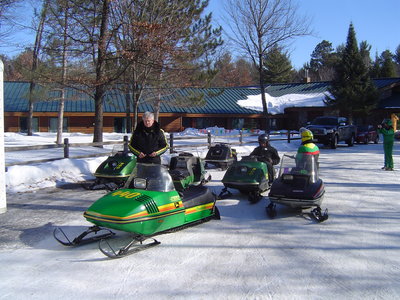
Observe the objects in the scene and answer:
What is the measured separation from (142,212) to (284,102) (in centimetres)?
3786

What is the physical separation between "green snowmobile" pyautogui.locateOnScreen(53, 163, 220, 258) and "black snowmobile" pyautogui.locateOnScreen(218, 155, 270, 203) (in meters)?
1.81

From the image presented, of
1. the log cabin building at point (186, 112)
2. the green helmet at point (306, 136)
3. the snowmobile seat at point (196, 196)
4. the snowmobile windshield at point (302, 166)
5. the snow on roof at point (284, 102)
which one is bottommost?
the snowmobile seat at point (196, 196)

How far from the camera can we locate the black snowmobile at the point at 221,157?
44.4 ft

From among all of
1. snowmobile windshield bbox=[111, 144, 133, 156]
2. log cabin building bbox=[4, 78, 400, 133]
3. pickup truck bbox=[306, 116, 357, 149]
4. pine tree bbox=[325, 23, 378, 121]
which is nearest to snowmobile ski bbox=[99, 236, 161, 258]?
snowmobile windshield bbox=[111, 144, 133, 156]

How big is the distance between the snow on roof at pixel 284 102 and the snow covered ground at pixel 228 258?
31.5m

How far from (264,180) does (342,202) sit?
175 centimetres

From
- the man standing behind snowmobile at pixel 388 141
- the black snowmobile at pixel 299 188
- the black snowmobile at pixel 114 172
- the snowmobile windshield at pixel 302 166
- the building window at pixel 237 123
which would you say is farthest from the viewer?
the building window at pixel 237 123

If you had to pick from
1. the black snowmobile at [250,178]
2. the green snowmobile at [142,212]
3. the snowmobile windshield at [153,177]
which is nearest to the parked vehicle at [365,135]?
the black snowmobile at [250,178]

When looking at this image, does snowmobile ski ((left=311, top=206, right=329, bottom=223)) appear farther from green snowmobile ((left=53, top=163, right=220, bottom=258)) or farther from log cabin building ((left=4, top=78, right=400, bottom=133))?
log cabin building ((left=4, top=78, right=400, bottom=133))

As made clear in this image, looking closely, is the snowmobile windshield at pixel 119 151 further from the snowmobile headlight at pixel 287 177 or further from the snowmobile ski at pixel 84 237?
the snowmobile headlight at pixel 287 177

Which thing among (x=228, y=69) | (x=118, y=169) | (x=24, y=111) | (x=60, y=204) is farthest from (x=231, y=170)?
(x=228, y=69)

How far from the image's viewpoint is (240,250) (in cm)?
562

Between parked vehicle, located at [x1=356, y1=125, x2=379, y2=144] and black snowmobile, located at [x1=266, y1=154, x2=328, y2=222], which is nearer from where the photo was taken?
black snowmobile, located at [x1=266, y1=154, x2=328, y2=222]

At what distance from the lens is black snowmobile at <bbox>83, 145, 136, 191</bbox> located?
9852 mm
